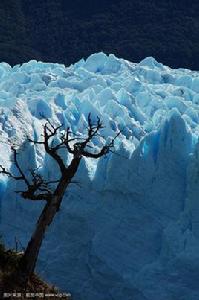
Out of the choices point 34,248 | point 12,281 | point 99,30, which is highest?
point 99,30

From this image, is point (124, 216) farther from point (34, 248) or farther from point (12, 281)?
point (12, 281)

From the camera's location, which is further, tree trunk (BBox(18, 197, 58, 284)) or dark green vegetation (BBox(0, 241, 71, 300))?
tree trunk (BBox(18, 197, 58, 284))

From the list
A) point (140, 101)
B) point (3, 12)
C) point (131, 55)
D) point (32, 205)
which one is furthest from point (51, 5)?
point (32, 205)

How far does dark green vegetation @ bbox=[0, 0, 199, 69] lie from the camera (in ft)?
102

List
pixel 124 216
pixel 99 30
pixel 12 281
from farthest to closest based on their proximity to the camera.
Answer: pixel 99 30 → pixel 124 216 → pixel 12 281

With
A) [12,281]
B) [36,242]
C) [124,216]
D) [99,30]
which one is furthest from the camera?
[99,30]

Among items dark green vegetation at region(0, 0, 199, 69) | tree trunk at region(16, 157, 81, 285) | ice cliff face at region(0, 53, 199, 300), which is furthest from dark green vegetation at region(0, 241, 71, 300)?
dark green vegetation at region(0, 0, 199, 69)

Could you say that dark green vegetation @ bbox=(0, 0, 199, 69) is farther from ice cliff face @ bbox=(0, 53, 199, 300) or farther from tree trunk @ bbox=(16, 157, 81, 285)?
tree trunk @ bbox=(16, 157, 81, 285)

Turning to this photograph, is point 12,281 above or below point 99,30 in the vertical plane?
below

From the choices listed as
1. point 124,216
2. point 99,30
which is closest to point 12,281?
point 124,216

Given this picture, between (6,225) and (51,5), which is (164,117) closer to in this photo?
(6,225)

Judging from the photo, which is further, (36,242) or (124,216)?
(124,216)

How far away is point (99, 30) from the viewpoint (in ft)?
112

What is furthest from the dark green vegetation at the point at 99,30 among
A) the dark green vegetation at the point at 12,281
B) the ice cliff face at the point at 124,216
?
the dark green vegetation at the point at 12,281
